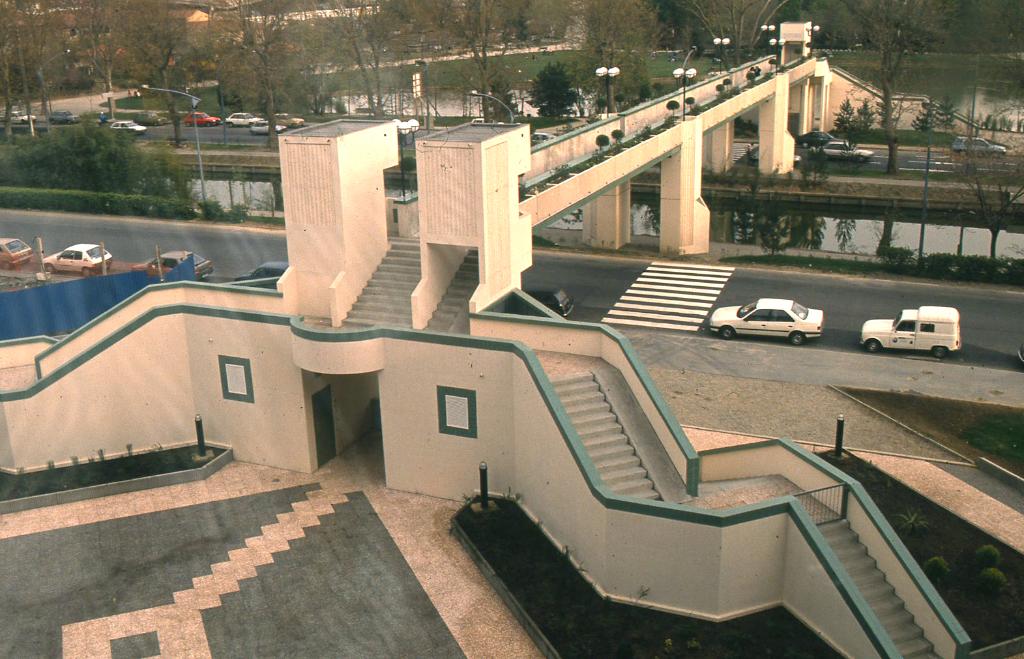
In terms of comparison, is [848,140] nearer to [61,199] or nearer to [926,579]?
[61,199]

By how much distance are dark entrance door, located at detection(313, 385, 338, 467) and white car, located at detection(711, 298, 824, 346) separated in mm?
13719

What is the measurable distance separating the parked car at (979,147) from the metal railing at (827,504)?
30008 millimetres

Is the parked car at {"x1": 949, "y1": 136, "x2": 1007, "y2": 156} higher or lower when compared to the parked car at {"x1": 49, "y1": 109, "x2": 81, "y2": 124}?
lower

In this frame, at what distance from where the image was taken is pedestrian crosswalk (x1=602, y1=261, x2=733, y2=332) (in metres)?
35.6

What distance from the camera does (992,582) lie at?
19.2 metres

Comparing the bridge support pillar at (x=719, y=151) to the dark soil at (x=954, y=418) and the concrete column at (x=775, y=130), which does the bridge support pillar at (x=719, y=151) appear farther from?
the dark soil at (x=954, y=418)

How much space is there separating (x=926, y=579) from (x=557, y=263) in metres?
25.6

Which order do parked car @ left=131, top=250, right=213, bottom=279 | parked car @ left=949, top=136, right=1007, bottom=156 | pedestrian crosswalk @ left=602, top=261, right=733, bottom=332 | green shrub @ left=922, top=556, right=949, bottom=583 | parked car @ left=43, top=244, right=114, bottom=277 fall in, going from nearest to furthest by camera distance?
green shrub @ left=922, top=556, right=949, bottom=583 → pedestrian crosswalk @ left=602, top=261, right=733, bottom=332 → parked car @ left=43, top=244, right=114, bottom=277 → parked car @ left=131, top=250, right=213, bottom=279 → parked car @ left=949, top=136, right=1007, bottom=156

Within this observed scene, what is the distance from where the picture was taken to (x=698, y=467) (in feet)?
63.9

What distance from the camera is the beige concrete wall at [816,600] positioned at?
56.6 ft

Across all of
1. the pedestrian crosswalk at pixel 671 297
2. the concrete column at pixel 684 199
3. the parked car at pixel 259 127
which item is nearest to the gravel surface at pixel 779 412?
the pedestrian crosswalk at pixel 671 297

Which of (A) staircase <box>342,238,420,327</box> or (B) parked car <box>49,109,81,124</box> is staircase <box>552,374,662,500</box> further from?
(B) parked car <box>49,109,81,124</box>

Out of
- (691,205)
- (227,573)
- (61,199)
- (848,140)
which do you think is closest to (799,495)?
(227,573)

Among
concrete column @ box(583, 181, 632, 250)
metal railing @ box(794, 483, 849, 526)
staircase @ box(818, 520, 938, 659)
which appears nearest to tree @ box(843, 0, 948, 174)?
concrete column @ box(583, 181, 632, 250)
